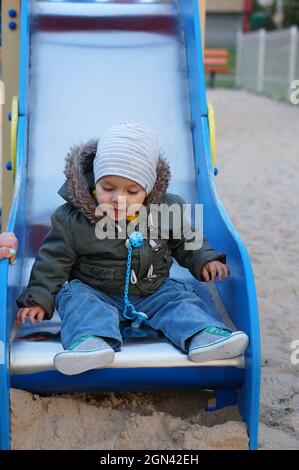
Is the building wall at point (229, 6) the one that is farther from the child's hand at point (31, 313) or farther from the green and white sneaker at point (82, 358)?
the green and white sneaker at point (82, 358)

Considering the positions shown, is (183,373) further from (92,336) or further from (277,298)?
(277,298)

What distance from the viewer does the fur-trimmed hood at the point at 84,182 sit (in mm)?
2098

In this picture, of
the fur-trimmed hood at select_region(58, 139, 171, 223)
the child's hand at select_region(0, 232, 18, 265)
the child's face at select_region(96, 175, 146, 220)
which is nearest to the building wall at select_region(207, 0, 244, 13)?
the fur-trimmed hood at select_region(58, 139, 171, 223)

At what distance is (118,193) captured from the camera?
2.06 metres

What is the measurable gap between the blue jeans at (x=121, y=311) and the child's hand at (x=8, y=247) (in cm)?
22

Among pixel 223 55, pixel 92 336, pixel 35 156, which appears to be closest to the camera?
pixel 92 336

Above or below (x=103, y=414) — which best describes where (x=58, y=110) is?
above

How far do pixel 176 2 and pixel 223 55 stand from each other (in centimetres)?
1269

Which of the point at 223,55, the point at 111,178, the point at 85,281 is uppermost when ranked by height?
the point at 223,55

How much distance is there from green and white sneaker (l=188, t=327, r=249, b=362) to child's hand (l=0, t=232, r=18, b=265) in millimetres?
533

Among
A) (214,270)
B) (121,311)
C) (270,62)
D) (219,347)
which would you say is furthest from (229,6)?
(219,347)
